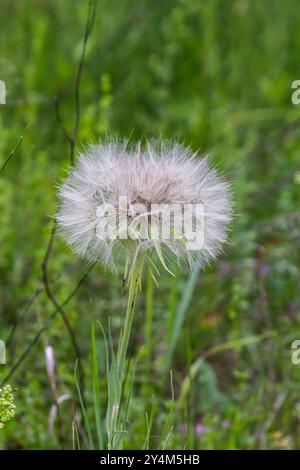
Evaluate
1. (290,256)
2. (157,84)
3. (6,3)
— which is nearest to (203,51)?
(157,84)


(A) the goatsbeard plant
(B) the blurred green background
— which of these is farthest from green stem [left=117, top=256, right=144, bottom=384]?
(B) the blurred green background

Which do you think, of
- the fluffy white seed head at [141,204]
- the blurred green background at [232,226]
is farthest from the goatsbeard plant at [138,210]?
the blurred green background at [232,226]

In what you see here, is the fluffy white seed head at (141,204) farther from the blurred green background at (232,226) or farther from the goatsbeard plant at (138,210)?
the blurred green background at (232,226)

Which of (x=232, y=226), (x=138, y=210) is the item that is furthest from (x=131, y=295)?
(x=232, y=226)

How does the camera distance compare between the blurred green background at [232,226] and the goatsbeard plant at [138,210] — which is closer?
the goatsbeard plant at [138,210]

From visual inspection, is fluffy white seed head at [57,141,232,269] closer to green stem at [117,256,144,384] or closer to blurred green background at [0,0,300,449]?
green stem at [117,256,144,384]
